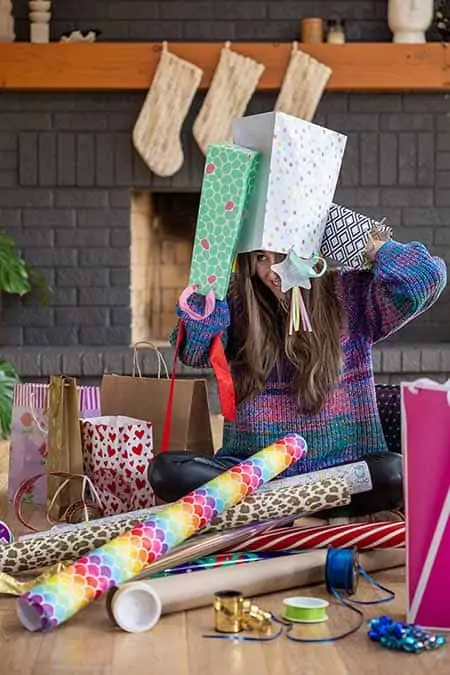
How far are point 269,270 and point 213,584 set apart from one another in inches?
28.5

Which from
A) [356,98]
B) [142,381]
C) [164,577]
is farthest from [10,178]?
[164,577]

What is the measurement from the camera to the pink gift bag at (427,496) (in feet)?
6.46

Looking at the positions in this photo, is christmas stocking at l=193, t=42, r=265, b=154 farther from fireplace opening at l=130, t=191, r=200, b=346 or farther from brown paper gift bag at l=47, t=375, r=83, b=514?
brown paper gift bag at l=47, t=375, r=83, b=514

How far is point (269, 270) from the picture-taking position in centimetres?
263

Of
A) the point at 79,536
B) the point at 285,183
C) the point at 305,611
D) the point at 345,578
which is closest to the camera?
the point at 305,611

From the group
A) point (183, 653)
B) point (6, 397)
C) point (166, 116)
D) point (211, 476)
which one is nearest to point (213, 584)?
point (183, 653)

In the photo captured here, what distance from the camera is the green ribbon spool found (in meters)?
2.11

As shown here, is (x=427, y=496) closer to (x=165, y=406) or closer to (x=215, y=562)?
A: (x=215, y=562)

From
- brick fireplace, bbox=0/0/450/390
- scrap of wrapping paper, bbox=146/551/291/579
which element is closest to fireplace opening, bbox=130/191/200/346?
brick fireplace, bbox=0/0/450/390

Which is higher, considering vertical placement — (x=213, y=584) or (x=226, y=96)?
(x=226, y=96)

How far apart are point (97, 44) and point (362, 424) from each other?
2622 mm

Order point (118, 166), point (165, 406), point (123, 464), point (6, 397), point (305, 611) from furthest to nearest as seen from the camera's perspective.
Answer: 1. point (118, 166)
2. point (6, 397)
3. point (165, 406)
4. point (123, 464)
5. point (305, 611)

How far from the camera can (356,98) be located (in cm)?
502

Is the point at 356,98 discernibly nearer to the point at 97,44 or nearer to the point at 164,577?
the point at 97,44
